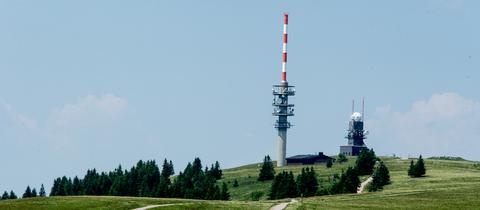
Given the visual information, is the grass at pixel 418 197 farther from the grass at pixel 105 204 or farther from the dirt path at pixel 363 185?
the grass at pixel 105 204

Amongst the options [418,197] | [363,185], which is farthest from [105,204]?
[363,185]

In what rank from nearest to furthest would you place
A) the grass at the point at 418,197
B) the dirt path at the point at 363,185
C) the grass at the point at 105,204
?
the grass at the point at 105,204
the grass at the point at 418,197
the dirt path at the point at 363,185

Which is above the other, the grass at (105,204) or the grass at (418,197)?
the grass at (418,197)

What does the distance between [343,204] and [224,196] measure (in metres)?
44.6

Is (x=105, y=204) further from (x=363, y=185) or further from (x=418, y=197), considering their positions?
(x=363, y=185)

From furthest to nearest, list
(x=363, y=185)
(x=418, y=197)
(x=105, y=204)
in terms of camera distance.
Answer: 1. (x=363, y=185)
2. (x=418, y=197)
3. (x=105, y=204)

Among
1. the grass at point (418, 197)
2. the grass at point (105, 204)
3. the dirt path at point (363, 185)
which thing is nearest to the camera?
the grass at point (105, 204)

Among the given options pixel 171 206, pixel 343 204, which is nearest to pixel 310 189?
pixel 343 204

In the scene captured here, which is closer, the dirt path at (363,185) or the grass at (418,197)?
the grass at (418,197)

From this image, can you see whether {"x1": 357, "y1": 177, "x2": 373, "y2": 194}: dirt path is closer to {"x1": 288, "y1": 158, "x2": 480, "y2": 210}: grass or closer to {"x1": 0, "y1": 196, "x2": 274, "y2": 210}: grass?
{"x1": 288, "y1": 158, "x2": 480, "y2": 210}: grass

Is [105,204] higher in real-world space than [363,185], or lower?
lower

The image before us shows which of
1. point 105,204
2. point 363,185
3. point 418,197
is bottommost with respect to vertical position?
point 105,204

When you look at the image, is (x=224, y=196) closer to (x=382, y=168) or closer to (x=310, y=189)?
(x=310, y=189)

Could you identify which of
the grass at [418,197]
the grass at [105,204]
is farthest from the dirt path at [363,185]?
the grass at [105,204]
